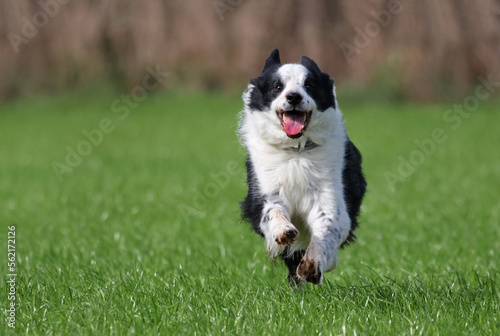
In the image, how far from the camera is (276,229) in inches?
133

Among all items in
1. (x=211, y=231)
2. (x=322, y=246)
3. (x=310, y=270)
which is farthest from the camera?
(x=211, y=231)

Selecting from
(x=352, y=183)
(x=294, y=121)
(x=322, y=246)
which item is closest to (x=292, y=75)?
(x=294, y=121)

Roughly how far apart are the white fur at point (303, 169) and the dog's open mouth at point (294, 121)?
0.04m

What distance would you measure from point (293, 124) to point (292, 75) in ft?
0.83

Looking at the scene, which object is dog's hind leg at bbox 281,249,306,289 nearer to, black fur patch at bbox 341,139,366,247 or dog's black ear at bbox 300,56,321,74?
black fur patch at bbox 341,139,366,247

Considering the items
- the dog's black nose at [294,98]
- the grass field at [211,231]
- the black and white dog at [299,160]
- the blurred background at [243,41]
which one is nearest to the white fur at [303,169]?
the black and white dog at [299,160]

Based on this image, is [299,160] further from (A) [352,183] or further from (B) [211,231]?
(B) [211,231]

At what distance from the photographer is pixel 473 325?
11.7 feet

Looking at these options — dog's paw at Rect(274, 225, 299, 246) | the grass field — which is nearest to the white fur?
dog's paw at Rect(274, 225, 299, 246)

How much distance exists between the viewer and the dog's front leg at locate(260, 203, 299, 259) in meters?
3.32

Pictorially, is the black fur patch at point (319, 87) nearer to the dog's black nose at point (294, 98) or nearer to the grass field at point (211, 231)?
the dog's black nose at point (294, 98)

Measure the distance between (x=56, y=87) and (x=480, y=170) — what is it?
452 inches

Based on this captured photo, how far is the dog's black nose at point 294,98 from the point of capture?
135 inches

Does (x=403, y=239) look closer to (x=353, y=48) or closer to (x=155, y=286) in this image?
(x=155, y=286)
